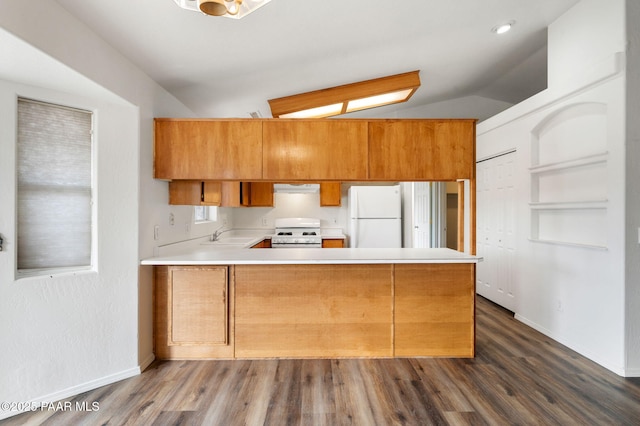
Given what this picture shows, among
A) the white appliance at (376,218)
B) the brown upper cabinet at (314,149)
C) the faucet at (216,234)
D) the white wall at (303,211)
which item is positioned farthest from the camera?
the white wall at (303,211)

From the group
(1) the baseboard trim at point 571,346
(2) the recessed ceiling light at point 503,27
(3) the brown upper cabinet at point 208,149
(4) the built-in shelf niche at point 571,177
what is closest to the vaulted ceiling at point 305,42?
(2) the recessed ceiling light at point 503,27

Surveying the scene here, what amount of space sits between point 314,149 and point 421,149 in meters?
0.91

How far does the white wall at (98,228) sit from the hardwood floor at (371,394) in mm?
222

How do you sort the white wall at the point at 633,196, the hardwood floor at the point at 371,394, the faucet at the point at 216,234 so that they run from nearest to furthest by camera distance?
the hardwood floor at the point at 371,394 → the white wall at the point at 633,196 → the faucet at the point at 216,234

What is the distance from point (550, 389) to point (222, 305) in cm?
245

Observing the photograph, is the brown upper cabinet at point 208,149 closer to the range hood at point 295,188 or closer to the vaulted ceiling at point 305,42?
the vaulted ceiling at point 305,42

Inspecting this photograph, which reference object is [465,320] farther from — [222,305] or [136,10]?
[136,10]

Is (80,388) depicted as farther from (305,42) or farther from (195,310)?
(305,42)

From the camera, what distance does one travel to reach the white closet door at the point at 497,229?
11.7 feet

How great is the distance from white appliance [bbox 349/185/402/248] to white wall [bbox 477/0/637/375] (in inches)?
72.3

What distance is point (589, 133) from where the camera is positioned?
2.58 m

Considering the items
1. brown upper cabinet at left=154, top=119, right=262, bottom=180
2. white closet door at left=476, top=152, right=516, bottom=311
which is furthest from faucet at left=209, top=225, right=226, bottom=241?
white closet door at left=476, top=152, right=516, bottom=311

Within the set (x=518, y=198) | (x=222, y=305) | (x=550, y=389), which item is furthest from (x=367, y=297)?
(x=518, y=198)

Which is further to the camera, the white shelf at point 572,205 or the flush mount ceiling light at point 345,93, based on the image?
the flush mount ceiling light at point 345,93
